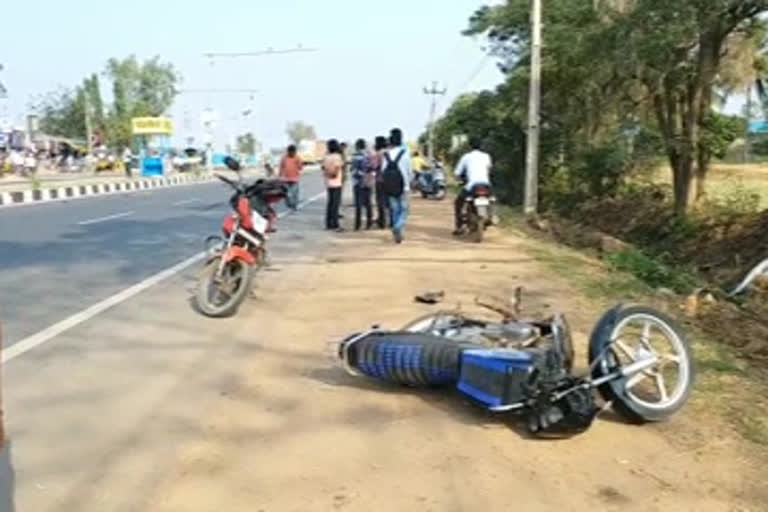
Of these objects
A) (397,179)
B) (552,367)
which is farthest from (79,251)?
(552,367)

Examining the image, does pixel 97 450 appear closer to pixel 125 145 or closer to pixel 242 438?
pixel 242 438

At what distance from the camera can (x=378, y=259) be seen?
11266mm

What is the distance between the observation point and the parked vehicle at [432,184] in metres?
26.3

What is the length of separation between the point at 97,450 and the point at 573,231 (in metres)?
15.0

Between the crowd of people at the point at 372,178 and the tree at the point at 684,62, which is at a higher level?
the tree at the point at 684,62

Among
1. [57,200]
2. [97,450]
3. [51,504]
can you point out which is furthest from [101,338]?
[57,200]

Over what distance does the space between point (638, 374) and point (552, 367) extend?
0.53 metres

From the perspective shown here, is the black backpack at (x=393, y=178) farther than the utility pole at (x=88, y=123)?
No

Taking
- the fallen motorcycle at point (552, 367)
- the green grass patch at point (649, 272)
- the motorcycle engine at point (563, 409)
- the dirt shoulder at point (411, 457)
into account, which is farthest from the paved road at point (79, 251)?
the green grass patch at point (649, 272)

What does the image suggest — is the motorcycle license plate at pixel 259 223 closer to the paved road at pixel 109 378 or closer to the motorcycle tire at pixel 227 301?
the motorcycle tire at pixel 227 301

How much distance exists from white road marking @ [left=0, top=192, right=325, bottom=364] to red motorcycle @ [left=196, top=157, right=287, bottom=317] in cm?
91

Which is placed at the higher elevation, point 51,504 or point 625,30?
point 625,30

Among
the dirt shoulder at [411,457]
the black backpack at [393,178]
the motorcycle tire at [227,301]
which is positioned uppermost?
the black backpack at [393,178]

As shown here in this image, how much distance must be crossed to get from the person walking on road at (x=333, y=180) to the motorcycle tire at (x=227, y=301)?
774 centimetres
